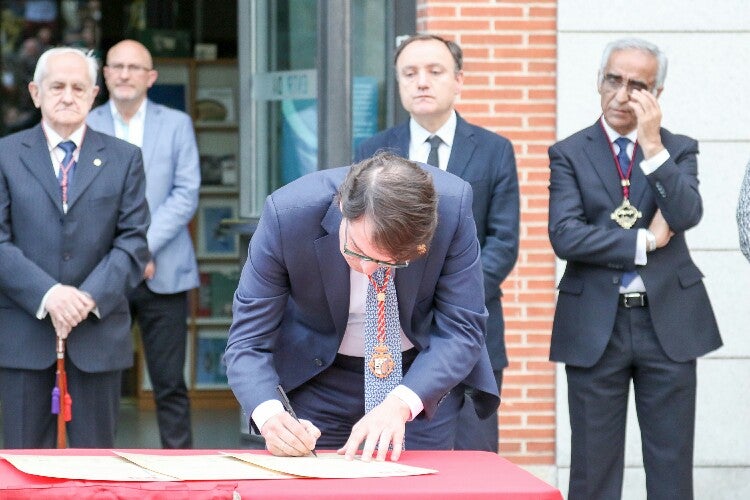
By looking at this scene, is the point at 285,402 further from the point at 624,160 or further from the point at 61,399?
the point at 624,160

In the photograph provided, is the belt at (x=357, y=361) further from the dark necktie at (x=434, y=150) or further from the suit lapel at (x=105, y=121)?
the suit lapel at (x=105, y=121)

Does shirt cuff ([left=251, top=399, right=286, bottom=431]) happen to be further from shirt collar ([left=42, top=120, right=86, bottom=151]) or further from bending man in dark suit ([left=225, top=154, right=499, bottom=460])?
shirt collar ([left=42, top=120, right=86, bottom=151])

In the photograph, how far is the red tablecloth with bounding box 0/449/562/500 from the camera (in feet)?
10.6

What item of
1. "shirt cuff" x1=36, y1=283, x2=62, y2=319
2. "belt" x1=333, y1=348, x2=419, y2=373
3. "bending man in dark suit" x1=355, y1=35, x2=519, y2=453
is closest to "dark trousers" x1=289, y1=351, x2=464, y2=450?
"belt" x1=333, y1=348, x2=419, y2=373

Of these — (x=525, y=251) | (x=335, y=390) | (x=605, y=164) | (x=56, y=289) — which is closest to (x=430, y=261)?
(x=335, y=390)

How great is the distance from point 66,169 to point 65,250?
367mm

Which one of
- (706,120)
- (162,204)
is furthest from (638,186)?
(162,204)

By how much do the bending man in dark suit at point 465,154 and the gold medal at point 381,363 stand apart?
177 cm

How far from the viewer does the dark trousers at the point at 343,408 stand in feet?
14.0

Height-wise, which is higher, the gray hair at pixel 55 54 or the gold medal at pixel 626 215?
the gray hair at pixel 55 54

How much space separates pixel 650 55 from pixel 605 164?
1.55 ft

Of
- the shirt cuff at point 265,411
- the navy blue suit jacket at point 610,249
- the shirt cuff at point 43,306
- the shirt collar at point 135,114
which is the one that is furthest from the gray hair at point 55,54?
the shirt cuff at point 265,411

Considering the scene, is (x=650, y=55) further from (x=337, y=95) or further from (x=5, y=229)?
(x=5, y=229)

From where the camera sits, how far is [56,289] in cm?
559
